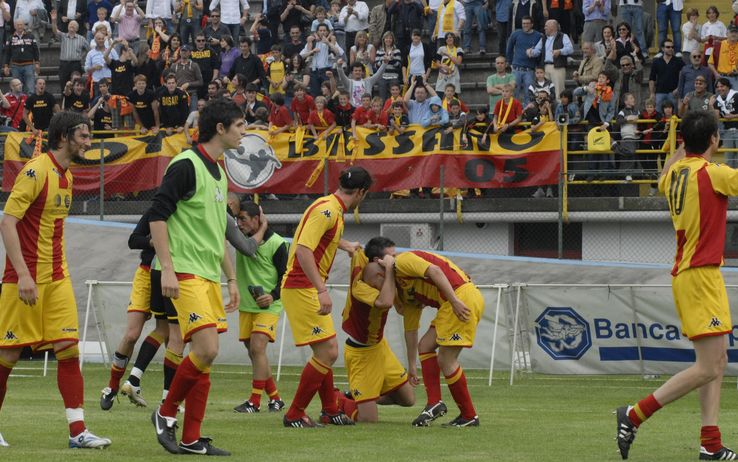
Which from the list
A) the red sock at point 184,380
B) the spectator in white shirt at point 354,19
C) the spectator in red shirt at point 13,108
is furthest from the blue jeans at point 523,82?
the red sock at point 184,380

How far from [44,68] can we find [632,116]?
632 inches

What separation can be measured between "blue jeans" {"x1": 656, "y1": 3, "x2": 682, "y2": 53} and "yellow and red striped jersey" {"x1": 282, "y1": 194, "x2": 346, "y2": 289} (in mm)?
16954

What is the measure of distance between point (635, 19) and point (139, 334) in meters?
15.9

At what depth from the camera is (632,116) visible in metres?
23.0

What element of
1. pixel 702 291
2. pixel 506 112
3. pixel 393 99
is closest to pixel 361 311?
pixel 702 291

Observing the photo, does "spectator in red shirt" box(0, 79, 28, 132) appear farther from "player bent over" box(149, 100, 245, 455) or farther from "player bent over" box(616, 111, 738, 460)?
"player bent over" box(616, 111, 738, 460)

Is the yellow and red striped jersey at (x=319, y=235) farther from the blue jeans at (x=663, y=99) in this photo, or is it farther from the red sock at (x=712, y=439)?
the blue jeans at (x=663, y=99)

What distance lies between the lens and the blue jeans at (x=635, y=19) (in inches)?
1036

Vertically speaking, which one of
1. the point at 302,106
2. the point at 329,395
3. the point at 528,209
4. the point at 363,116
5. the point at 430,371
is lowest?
the point at 528,209

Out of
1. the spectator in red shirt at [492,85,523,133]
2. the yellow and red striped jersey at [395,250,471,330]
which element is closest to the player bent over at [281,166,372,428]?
the yellow and red striped jersey at [395,250,471,330]

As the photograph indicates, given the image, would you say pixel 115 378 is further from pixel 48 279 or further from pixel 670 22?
pixel 670 22

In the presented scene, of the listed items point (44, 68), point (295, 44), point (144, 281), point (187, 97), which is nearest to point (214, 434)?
point (144, 281)

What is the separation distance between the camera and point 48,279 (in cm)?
920

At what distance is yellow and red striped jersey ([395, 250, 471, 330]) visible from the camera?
1134 cm
